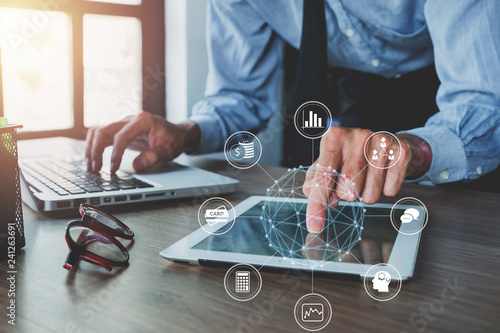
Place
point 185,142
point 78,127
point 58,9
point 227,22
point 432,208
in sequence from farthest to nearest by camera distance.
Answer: point 78,127
point 58,9
point 227,22
point 185,142
point 432,208

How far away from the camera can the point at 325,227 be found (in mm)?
523

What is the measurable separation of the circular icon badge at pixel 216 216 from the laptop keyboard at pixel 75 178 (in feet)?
0.35

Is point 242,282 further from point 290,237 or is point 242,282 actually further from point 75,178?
point 75,178

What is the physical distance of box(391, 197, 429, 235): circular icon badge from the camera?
1.78 ft

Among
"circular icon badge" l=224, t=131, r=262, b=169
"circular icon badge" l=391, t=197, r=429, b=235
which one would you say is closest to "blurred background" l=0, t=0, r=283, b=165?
"circular icon badge" l=224, t=131, r=262, b=169

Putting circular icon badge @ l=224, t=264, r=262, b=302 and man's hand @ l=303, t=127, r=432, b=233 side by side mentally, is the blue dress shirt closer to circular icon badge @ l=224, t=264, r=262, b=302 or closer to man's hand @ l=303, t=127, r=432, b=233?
man's hand @ l=303, t=127, r=432, b=233

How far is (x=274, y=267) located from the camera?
429 mm

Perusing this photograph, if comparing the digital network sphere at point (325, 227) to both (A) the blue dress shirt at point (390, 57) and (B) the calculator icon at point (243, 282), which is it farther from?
(A) the blue dress shirt at point (390, 57)

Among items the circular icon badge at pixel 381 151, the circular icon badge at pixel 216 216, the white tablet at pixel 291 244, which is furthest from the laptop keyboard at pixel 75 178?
the circular icon badge at pixel 381 151

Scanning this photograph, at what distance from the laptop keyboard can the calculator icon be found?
33cm

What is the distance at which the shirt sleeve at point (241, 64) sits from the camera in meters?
1.31

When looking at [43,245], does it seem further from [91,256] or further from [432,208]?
[432,208]

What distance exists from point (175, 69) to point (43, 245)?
4.68 feet

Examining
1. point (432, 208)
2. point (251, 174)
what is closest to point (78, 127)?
point (251, 174)
